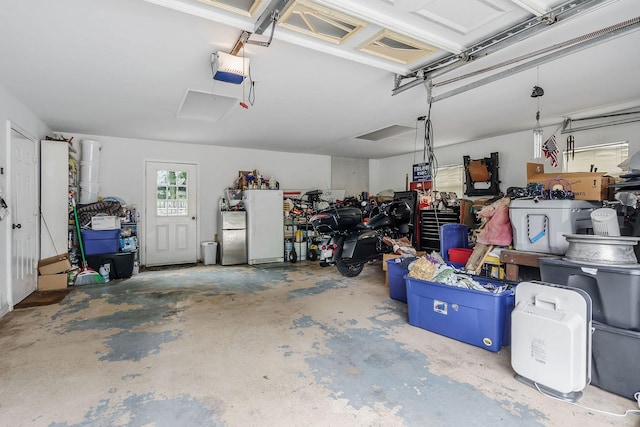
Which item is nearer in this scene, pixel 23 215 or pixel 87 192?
pixel 23 215

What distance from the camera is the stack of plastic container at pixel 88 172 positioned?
5.34 metres

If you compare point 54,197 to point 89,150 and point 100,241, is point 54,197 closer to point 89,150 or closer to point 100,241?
point 100,241

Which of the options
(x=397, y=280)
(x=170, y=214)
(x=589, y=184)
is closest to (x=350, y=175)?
(x=170, y=214)

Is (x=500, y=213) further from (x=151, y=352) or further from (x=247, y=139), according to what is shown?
(x=247, y=139)

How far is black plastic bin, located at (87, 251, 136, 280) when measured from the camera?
4992 mm

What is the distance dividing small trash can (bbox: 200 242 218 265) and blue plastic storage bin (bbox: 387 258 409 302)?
3.89 meters

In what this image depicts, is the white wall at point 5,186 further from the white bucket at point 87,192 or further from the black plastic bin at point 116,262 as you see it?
the white bucket at point 87,192

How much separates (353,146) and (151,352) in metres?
5.37

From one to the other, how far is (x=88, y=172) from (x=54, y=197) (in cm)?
89

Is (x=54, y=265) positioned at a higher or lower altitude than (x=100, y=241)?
lower

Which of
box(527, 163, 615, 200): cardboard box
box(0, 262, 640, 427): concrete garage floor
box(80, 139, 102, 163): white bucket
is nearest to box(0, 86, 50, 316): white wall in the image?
box(0, 262, 640, 427): concrete garage floor

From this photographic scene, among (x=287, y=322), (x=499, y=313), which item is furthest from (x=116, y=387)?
(x=499, y=313)

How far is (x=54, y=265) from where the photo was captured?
444cm

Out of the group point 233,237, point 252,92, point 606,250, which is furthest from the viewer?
point 233,237
